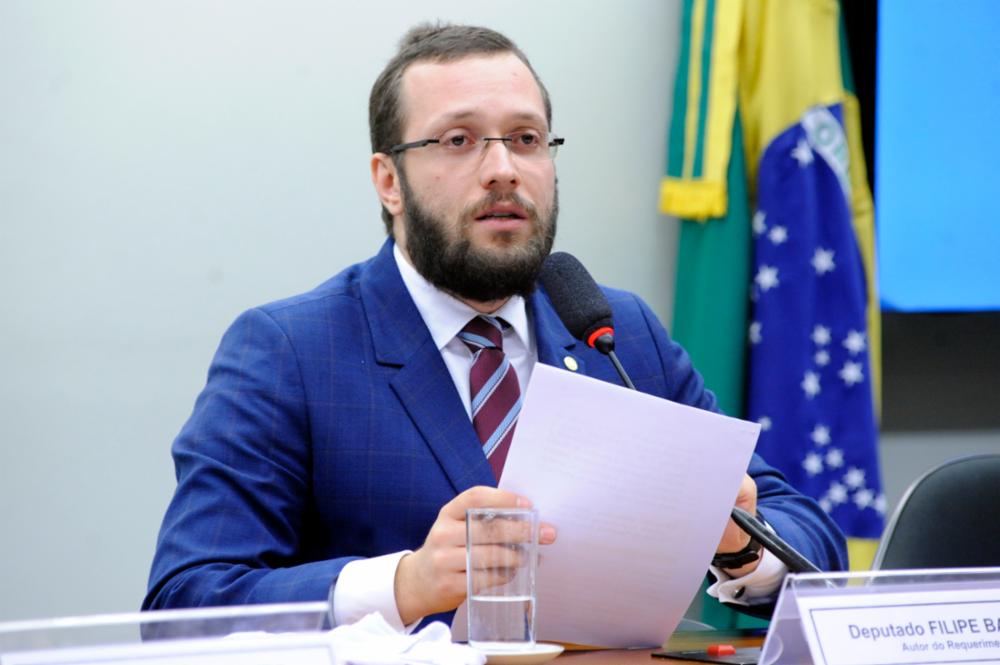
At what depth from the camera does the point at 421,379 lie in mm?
1938

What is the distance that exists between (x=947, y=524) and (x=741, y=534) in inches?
23.3

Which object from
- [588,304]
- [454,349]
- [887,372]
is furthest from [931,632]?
[887,372]

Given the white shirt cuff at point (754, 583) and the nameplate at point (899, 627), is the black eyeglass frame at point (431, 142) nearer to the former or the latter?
the white shirt cuff at point (754, 583)

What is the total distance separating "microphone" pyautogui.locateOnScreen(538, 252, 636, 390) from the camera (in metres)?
1.76

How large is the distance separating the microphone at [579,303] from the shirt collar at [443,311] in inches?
5.0

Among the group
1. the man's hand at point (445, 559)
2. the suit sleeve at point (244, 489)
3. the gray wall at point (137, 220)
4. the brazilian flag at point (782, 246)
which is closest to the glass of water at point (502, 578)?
the man's hand at point (445, 559)

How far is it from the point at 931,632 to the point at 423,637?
0.48m

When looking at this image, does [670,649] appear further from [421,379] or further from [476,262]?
[476,262]

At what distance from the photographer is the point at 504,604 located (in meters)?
1.31

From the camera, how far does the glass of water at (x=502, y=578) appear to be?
130 centimetres

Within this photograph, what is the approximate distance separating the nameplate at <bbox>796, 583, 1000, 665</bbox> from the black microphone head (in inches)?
25.4

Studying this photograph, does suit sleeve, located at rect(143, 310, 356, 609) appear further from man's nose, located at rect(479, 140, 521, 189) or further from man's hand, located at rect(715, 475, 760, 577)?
man's hand, located at rect(715, 475, 760, 577)

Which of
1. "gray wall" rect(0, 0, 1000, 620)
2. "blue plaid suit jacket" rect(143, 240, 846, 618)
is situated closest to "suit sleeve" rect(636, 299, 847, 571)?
"blue plaid suit jacket" rect(143, 240, 846, 618)

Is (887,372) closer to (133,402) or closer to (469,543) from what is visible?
(133,402)
